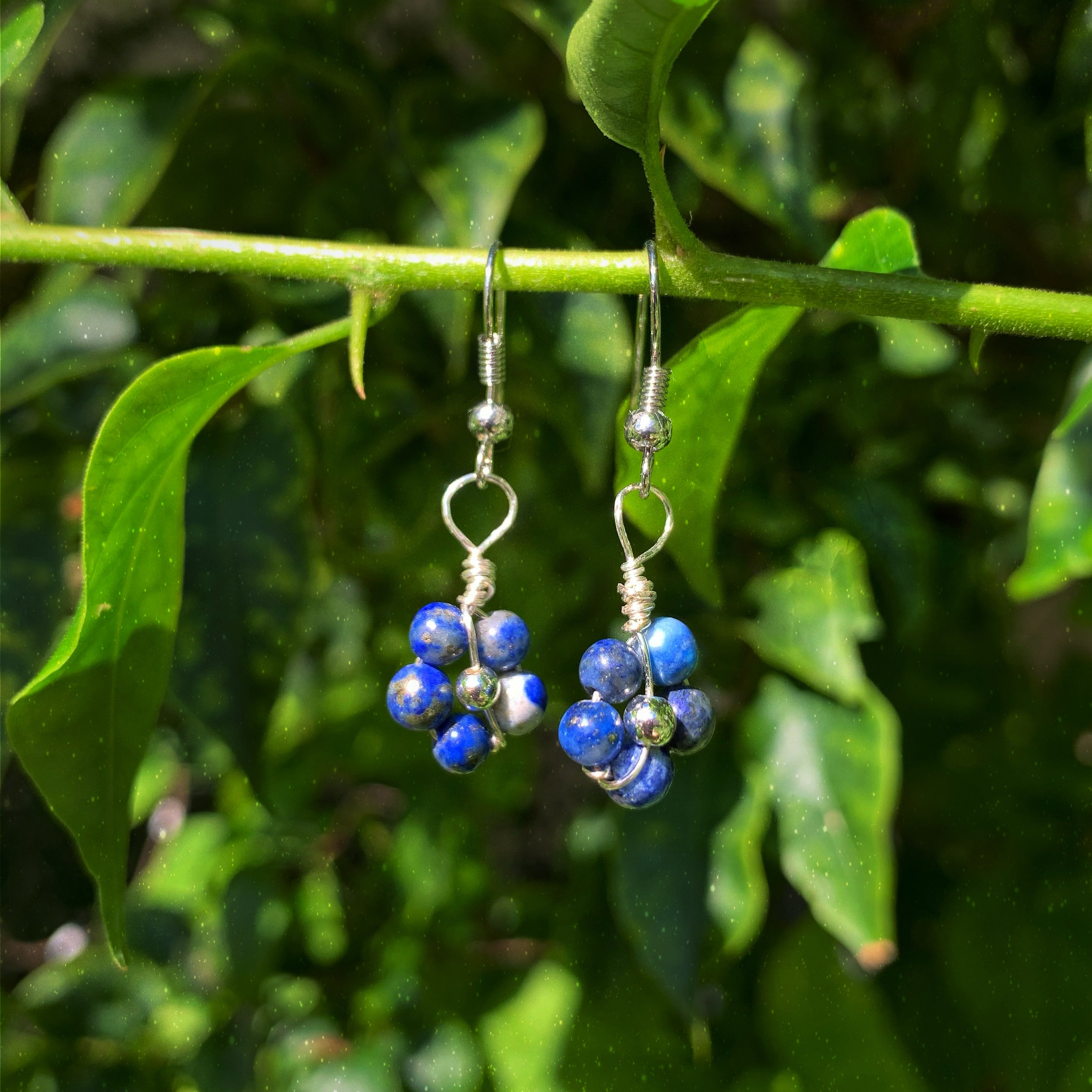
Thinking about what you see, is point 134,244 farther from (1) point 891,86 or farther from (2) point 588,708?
(1) point 891,86

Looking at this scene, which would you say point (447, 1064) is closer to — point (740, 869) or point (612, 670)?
point (740, 869)

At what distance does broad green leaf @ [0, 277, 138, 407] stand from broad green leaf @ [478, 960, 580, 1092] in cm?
49

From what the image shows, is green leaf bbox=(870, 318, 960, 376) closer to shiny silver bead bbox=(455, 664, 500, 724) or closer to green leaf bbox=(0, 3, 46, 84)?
shiny silver bead bbox=(455, 664, 500, 724)

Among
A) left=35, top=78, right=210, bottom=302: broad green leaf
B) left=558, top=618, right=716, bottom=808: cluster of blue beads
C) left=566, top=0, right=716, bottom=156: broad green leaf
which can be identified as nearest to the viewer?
left=566, top=0, right=716, bottom=156: broad green leaf

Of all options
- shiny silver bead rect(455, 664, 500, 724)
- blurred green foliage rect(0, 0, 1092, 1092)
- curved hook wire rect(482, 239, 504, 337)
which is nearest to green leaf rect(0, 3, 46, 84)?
blurred green foliage rect(0, 0, 1092, 1092)

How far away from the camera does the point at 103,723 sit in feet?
1.69

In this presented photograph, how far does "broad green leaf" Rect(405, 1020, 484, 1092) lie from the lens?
71cm

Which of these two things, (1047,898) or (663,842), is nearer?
(663,842)

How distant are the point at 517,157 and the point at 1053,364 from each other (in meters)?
0.40

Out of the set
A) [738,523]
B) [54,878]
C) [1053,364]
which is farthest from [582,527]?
[54,878]

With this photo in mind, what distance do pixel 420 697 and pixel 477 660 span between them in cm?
3

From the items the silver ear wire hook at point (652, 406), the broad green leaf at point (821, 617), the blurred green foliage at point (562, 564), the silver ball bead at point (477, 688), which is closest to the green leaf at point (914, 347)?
the blurred green foliage at point (562, 564)

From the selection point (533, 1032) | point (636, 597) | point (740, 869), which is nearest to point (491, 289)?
point (636, 597)

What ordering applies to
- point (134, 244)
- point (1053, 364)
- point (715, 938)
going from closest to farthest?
point (134, 244) → point (715, 938) → point (1053, 364)
